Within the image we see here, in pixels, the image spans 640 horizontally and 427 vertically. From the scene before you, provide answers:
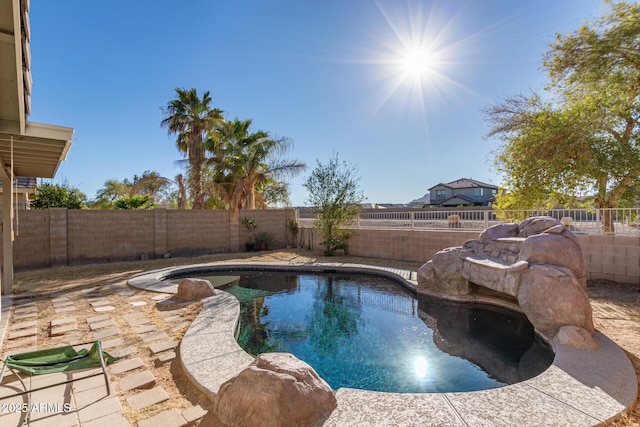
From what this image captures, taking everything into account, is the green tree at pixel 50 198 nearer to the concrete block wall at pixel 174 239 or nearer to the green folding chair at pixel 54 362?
the concrete block wall at pixel 174 239

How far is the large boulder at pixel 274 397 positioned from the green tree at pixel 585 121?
27.0 ft

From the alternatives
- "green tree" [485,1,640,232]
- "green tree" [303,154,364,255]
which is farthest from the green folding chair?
"green tree" [485,1,640,232]

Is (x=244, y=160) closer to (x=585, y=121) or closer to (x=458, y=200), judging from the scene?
(x=585, y=121)

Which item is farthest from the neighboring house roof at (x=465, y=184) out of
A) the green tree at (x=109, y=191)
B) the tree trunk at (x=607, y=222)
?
the green tree at (x=109, y=191)

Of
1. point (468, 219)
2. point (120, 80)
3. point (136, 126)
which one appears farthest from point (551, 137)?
point (136, 126)

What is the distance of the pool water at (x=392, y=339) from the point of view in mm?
3660

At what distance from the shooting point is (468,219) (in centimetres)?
963

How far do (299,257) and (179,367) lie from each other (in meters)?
8.81

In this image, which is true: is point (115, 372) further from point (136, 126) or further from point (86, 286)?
point (136, 126)

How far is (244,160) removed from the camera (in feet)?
47.2

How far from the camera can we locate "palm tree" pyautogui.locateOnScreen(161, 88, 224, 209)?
1541 cm

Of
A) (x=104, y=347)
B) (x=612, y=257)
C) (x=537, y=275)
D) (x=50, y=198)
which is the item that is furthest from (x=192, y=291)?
(x=50, y=198)

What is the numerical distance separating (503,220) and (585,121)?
11.8 feet

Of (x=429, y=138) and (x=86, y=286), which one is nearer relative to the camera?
(x=86, y=286)
